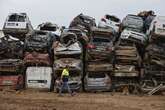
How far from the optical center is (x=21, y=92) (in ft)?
92.5

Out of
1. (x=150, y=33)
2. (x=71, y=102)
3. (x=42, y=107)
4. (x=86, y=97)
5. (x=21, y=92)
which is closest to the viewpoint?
(x=42, y=107)

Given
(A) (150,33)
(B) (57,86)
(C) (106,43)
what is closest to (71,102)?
(B) (57,86)

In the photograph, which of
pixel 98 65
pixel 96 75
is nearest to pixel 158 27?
pixel 98 65

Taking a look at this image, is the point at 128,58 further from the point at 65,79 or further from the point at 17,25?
the point at 17,25

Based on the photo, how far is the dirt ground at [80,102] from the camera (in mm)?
20844

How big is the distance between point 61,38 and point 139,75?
5.13 m

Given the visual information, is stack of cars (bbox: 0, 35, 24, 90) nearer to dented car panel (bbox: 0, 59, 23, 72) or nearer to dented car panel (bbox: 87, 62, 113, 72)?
dented car panel (bbox: 0, 59, 23, 72)

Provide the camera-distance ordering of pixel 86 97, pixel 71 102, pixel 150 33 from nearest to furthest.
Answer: pixel 71 102 < pixel 86 97 < pixel 150 33

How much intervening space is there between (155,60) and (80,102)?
25.6ft

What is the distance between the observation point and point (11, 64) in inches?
1155

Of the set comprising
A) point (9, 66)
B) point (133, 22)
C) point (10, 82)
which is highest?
point (133, 22)

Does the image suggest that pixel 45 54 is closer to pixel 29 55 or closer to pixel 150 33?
pixel 29 55

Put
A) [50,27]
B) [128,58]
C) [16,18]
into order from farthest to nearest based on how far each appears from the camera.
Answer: [50,27] < [16,18] < [128,58]

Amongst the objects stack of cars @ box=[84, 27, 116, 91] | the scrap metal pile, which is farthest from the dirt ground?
the scrap metal pile
